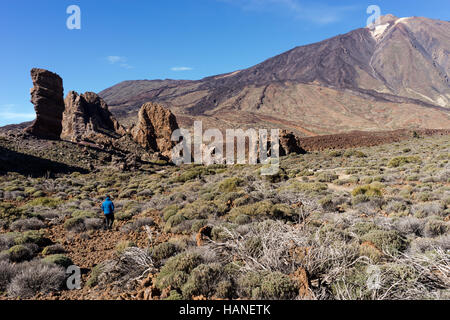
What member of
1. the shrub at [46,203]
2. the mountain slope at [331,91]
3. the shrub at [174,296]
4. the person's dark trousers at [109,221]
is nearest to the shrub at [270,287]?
the shrub at [174,296]

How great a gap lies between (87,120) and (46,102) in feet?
36.5

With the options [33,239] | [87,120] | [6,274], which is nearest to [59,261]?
[6,274]

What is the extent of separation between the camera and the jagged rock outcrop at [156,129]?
28.8 meters

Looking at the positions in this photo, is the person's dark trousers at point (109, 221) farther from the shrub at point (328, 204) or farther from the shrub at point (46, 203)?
the shrub at point (328, 204)

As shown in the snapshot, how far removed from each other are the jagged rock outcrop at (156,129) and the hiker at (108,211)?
2069 cm

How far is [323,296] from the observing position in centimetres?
292

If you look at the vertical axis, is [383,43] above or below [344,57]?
above

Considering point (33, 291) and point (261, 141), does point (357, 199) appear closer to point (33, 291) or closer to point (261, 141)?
point (33, 291)

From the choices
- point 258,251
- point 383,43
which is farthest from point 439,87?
point 258,251

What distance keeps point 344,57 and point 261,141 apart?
169 meters

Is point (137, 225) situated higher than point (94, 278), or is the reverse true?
point (94, 278)

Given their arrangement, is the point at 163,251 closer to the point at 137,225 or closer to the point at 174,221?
the point at 174,221

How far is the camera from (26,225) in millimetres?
7504

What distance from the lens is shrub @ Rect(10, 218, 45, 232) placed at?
7406 mm
